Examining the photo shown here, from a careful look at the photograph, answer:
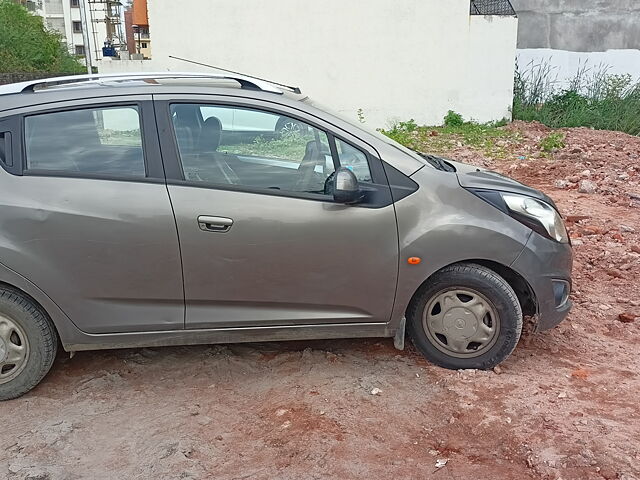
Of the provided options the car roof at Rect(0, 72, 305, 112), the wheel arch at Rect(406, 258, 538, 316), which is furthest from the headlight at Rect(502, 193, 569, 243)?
the car roof at Rect(0, 72, 305, 112)

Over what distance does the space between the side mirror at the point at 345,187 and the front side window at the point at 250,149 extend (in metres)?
0.12

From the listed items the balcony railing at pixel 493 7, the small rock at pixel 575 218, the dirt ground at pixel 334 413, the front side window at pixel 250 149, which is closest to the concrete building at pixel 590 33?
the balcony railing at pixel 493 7

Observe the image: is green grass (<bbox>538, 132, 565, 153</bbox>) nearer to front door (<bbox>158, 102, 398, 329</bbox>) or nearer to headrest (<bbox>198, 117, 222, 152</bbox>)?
front door (<bbox>158, 102, 398, 329</bbox>)

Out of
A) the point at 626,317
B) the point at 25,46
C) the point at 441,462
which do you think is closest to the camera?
the point at 441,462

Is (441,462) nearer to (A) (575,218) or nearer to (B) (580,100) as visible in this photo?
(A) (575,218)

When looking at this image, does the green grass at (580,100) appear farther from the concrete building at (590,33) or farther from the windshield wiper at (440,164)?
the windshield wiper at (440,164)

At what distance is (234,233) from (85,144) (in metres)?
0.99

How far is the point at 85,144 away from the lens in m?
3.64

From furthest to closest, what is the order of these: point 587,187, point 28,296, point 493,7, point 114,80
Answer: point 493,7
point 587,187
point 114,80
point 28,296

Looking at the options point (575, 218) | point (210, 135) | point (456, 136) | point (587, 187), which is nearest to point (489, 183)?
point (210, 135)

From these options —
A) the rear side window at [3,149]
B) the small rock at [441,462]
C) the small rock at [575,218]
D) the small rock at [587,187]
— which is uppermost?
the rear side window at [3,149]

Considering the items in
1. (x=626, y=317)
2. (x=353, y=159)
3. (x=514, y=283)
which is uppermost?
(x=353, y=159)

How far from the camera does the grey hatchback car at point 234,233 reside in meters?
3.54

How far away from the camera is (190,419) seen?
3.52 metres
